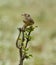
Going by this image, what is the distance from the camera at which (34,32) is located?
7.64 metres

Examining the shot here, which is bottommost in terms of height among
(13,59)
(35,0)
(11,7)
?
(13,59)

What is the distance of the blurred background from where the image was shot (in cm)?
604

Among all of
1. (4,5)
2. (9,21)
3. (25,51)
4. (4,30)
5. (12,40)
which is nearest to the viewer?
(25,51)

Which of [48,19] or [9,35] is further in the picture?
[48,19]

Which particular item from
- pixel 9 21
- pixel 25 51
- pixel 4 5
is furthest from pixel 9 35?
pixel 25 51

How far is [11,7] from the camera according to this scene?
35.0 feet

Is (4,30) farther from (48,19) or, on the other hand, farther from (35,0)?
(35,0)

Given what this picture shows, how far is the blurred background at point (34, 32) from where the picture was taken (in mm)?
6039

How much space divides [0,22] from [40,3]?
124 inches

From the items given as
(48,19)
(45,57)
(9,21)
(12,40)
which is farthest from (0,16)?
(45,57)

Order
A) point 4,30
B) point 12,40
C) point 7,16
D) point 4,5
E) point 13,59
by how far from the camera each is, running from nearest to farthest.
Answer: point 13,59, point 12,40, point 4,30, point 7,16, point 4,5

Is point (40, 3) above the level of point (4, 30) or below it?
above

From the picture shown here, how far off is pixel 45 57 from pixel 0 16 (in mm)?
2728

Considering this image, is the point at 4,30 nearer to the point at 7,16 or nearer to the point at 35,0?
the point at 7,16
